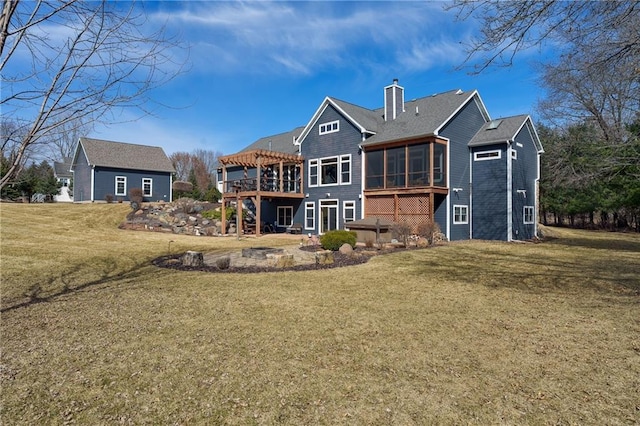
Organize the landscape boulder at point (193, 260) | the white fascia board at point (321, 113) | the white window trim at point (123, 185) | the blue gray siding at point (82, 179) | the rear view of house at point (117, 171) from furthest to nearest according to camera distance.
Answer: the white window trim at point (123, 185)
the blue gray siding at point (82, 179)
the rear view of house at point (117, 171)
the white fascia board at point (321, 113)
the landscape boulder at point (193, 260)

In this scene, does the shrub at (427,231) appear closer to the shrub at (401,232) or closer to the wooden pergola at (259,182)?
the shrub at (401,232)

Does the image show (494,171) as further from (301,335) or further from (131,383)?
(131,383)

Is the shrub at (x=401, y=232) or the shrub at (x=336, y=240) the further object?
the shrub at (x=401, y=232)

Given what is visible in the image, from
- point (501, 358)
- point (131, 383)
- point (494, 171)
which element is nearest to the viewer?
point (131, 383)

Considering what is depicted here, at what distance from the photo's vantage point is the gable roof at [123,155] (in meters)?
31.1

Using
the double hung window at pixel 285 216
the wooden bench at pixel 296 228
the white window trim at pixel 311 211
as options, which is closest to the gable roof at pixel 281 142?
the double hung window at pixel 285 216

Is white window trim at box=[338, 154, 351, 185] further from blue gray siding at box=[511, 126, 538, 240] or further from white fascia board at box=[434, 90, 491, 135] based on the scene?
blue gray siding at box=[511, 126, 538, 240]

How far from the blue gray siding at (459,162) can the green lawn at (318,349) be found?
10.4 meters

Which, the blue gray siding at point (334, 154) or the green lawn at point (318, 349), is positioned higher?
the blue gray siding at point (334, 154)

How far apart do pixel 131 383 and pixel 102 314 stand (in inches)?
107

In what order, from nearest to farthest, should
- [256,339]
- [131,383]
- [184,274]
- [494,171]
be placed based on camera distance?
[131,383] < [256,339] < [184,274] < [494,171]

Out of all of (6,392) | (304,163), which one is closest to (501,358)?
(6,392)

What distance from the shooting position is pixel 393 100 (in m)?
22.7

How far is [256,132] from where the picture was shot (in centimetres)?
3444
